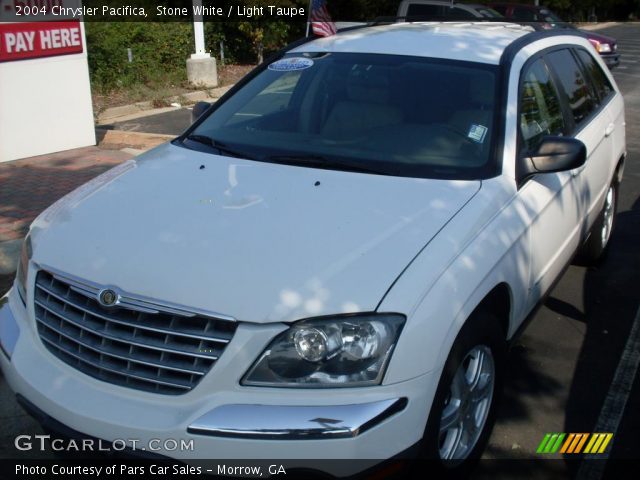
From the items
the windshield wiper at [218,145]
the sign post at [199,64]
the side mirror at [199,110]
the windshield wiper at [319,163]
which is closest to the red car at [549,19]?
the sign post at [199,64]

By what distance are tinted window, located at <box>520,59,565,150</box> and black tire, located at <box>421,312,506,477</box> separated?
117 centimetres

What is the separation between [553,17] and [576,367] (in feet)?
54.9

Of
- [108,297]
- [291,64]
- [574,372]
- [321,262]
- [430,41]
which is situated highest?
[430,41]

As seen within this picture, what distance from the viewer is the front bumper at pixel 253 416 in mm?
2465

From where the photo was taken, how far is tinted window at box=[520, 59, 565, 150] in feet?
13.0

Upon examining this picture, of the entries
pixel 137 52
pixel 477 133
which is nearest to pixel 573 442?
pixel 477 133

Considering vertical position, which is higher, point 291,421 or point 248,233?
point 248,233

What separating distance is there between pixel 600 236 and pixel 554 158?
2.22m

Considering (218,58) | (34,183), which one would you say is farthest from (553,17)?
(34,183)

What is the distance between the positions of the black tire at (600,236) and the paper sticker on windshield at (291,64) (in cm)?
238

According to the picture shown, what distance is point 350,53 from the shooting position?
14.2 ft

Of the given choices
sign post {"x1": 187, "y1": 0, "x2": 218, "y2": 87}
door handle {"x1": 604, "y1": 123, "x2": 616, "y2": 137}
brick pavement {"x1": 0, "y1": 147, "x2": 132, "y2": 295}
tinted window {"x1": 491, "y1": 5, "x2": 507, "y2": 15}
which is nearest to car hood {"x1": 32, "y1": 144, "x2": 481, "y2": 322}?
door handle {"x1": 604, "y1": 123, "x2": 616, "y2": 137}

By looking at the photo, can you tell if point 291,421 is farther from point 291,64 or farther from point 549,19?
point 549,19

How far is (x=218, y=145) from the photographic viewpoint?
4031 millimetres
